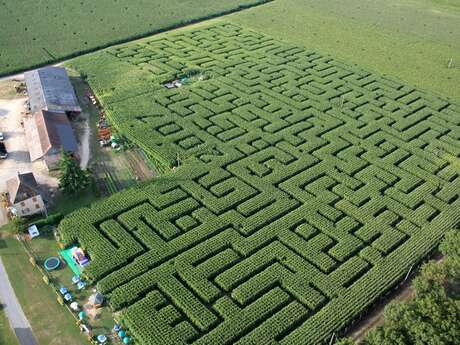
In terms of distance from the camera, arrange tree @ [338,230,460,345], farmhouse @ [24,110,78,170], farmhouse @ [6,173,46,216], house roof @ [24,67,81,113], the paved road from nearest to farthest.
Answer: tree @ [338,230,460,345] → the paved road → farmhouse @ [6,173,46,216] → farmhouse @ [24,110,78,170] → house roof @ [24,67,81,113]

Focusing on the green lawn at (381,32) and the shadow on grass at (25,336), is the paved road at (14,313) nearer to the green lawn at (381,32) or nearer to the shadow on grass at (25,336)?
the shadow on grass at (25,336)

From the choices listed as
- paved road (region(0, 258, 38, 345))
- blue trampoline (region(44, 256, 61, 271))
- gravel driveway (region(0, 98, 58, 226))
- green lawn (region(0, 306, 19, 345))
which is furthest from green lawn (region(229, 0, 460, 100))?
green lawn (region(0, 306, 19, 345))

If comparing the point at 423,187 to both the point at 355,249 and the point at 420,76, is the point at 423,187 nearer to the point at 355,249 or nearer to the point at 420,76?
the point at 355,249

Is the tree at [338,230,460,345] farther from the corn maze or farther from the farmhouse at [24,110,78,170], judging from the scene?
the farmhouse at [24,110,78,170]

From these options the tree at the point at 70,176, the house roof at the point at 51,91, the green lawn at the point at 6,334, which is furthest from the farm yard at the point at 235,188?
the green lawn at the point at 6,334

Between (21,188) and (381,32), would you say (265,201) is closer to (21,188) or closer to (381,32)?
(21,188)

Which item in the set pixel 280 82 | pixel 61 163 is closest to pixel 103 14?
pixel 280 82

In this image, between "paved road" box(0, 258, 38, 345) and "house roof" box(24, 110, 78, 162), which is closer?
"paved road" box(0, 258, 38, 345)
